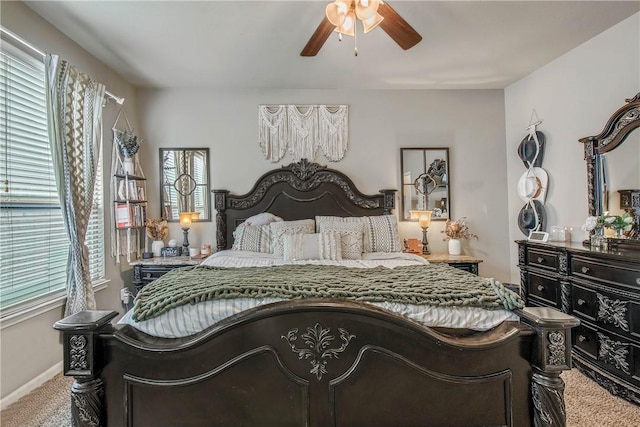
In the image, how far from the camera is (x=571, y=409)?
Answer: 196 cm

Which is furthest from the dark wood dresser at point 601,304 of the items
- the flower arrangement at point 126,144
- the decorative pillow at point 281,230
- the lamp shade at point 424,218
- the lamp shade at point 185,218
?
the flower arrangement at point 126,144

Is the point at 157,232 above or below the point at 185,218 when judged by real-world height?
below

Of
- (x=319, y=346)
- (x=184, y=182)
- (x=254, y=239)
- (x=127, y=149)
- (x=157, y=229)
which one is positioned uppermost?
(x=127, y=149)

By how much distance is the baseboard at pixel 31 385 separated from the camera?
2033 mm

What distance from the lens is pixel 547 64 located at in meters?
3.25

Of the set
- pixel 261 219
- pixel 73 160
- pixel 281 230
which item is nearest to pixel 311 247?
pixel 281 230

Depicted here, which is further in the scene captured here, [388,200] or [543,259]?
[388,200]

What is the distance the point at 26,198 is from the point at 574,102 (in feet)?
15.2

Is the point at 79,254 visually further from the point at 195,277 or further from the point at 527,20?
the point at 527,20

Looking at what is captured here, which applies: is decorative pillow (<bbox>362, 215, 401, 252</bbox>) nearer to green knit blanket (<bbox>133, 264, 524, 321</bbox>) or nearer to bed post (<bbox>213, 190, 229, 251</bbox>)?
green knit blanket (<bbox>133, 264, 524, 321</bbox>)

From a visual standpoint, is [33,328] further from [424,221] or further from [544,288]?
[544,288]

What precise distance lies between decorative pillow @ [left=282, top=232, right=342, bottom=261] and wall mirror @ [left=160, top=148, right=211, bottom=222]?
1.45 meters

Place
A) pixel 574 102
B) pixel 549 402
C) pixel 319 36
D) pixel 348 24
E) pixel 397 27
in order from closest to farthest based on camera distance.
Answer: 1. pixel 549 402
2. pixel 348 24
3. pixel 397 27
4. pixel 319 36
5. pixel 574 102

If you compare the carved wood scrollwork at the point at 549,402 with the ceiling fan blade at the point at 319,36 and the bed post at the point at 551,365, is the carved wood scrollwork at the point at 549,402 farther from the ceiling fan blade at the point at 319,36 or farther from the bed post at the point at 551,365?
the ceiling fan blade at the point at 319,36
